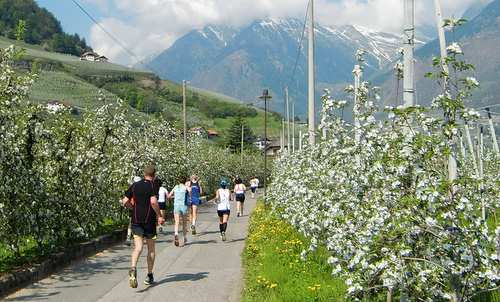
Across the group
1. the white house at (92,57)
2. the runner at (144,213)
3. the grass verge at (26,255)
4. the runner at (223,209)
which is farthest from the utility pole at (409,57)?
the white house at (92,57)

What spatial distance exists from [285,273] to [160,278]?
2519 millimetres

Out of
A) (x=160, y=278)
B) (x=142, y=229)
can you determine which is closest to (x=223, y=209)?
(x=160, y=278)

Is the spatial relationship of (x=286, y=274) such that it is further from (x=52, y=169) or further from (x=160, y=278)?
(x=52, y=169)

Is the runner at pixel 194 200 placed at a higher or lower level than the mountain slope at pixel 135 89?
lower

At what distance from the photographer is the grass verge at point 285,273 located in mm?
8695

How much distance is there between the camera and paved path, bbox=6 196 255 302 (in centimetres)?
983

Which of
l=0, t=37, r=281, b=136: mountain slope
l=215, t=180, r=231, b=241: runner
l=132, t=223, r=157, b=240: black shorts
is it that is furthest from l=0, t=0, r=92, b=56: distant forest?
l=132, t=223, r=157, b=240: black shorts

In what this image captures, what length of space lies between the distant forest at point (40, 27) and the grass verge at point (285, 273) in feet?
469

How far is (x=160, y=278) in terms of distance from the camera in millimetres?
11422

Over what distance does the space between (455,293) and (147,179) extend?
6.06m

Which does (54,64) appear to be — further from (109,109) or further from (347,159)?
(347,159)

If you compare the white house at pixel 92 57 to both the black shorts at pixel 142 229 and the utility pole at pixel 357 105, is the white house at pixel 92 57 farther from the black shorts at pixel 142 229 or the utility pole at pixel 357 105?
the utility pole at pixel 357 105

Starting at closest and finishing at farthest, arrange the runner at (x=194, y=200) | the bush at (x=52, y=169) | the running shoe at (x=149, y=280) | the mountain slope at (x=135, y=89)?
1. the running shoe at (x=149, y=280)
2. the bush at (x=52, y=169)
3. the runner at (x=194, y=200)
4. the mountain slope at (x=135, y=89)

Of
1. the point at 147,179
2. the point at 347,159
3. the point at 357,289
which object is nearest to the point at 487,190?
the point at 357,289
